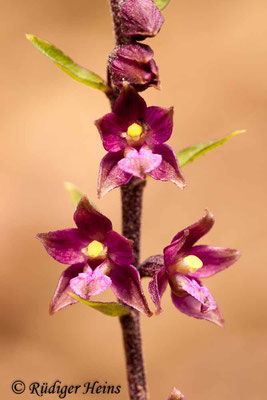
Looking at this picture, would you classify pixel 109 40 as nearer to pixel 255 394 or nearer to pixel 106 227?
pixel 255 394

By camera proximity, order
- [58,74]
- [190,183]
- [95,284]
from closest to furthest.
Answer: [95,284]
[190,183]
[58,74]

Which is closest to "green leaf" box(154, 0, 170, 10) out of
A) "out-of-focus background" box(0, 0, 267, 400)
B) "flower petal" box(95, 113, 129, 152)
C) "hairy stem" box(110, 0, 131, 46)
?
"hairy stem" box(110, 0, 131, 46)

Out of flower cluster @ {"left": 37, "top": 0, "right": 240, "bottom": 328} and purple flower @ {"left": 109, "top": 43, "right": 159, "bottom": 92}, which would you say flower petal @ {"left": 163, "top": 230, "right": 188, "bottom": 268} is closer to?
flower cluster @ {"left": 37, "top": 0, "right": 240, "bottom": 328}

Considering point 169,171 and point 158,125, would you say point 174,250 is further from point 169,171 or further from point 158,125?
point 158,125

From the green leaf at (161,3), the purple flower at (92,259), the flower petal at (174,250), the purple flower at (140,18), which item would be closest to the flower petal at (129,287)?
the purple flower at (92,259)

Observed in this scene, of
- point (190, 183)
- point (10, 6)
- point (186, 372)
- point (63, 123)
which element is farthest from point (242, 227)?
point (10, 6)

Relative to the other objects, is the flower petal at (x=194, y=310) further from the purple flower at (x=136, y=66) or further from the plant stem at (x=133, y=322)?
the purple flower at (x=136, y=66)
